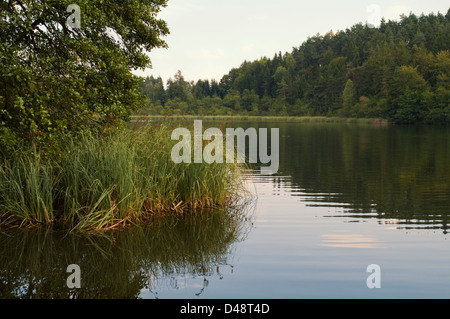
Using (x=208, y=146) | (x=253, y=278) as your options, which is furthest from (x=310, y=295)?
(x=208, y=146)

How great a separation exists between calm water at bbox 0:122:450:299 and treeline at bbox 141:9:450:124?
60265mm

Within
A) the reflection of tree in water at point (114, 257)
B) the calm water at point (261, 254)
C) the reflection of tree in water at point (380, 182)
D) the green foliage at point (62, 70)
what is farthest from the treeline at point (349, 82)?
the reflection of tree in water at point (114, 257)

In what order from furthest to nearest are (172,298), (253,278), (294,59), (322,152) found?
(294,59) < (322,152) < (253,278) < (172,298)

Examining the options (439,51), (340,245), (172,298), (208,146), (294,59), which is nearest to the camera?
(172,298)

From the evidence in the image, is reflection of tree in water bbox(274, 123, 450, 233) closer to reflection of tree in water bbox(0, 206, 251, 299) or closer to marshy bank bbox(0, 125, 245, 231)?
reflection of tree in water bbox(0, 206, 251, 299)

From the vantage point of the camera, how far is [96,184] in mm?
10156

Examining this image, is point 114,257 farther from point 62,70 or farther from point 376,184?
point 376,184

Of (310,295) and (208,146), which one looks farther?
(208,146)

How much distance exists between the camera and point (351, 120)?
98375 mm

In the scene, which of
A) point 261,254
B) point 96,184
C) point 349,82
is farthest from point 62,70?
point 349,82

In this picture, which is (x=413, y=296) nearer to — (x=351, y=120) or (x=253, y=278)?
(x=253, y=278)

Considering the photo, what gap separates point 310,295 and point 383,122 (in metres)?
92.8

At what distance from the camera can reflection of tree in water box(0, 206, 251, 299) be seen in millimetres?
7082

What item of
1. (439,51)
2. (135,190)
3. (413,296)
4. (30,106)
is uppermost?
(439,51)
